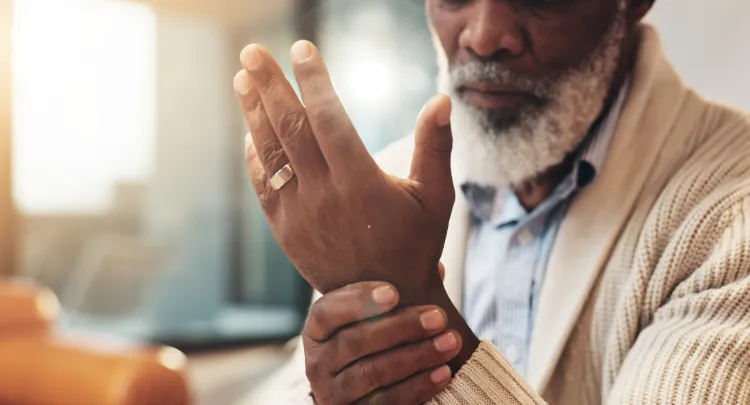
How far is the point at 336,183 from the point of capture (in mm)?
360

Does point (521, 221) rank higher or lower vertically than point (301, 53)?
lower

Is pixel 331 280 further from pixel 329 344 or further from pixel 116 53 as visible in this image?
pixel 116 53

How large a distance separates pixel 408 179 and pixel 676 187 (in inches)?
13.0

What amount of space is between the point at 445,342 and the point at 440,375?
3cm

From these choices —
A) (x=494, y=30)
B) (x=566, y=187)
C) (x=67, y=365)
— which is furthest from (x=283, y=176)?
(x=67, y=365)

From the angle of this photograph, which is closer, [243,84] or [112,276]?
[243,84]

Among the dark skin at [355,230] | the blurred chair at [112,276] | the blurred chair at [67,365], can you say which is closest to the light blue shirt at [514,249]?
the dark skin at [355,230]

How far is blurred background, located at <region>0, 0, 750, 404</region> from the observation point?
0.78 metres

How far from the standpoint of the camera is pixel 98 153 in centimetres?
94

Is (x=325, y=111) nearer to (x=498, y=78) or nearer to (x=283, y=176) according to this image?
(x=283, y=176)

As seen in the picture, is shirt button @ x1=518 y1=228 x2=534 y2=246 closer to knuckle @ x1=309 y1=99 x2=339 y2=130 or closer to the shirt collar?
the shirt collar

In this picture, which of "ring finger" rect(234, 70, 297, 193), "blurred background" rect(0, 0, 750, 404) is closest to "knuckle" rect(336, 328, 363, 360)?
"ring finger" rect(234, 70, 297, 193)

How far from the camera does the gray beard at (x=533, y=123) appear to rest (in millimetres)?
A: 601

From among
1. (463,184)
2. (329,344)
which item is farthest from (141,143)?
(329,344)
